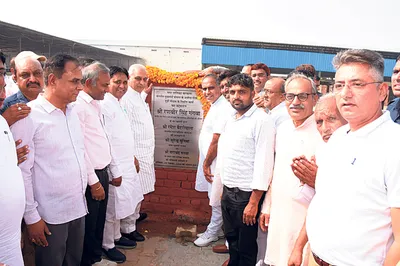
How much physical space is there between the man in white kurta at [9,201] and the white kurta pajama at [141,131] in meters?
2.32

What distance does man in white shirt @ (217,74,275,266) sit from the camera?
2.78 meters

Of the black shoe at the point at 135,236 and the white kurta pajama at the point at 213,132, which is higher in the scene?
the white kurta pajama at the point at 213,132

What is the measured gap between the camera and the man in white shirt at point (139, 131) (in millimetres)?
4180

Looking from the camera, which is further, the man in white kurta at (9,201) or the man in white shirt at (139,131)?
the man in white shirt at (139,131)

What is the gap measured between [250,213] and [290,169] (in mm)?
656

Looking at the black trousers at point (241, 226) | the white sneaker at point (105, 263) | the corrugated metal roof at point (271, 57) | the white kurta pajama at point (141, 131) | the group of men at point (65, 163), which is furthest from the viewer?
the corrugated metal roof at point (271, 57)

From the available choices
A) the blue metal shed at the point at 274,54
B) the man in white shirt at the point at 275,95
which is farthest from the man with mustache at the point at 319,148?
the blue metal shed at the point at 274,54

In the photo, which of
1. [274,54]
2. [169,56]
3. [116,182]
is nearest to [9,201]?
[116,182]

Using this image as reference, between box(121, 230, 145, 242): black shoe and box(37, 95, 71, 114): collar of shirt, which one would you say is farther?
box(121, 230, 145, 242): black shoe

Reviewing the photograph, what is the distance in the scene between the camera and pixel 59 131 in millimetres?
2473

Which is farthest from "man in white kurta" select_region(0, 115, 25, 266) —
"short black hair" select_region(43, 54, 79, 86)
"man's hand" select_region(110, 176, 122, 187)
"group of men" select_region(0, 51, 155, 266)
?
"man's hand" select_region(110, 176, 122, 187)

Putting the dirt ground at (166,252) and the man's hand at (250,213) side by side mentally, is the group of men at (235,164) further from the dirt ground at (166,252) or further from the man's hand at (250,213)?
the dirt ground at (166,252)

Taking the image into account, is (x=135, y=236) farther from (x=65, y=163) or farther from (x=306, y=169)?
(x=306, y=169)

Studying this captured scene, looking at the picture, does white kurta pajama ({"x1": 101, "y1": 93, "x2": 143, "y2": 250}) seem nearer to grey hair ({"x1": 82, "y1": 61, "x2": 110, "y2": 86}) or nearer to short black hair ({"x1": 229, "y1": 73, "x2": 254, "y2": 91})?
grey hair ({"x1": 82, "y1": 61, "x2": 110, "y2": 86})
